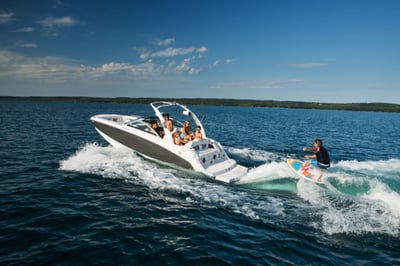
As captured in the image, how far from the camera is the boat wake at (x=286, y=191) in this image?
8.60 metres

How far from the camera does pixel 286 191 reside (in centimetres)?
1127

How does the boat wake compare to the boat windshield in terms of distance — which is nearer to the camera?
the boat wake

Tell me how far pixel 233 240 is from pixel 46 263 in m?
4.55

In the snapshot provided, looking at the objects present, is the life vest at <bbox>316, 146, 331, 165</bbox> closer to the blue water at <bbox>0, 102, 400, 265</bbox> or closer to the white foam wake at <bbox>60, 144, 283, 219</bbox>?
the blue water at <bbox>0, 102, 400, 265</bbox>

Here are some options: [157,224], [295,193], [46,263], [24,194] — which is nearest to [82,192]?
[24,194]

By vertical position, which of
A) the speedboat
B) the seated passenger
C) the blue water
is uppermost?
the seated passenger

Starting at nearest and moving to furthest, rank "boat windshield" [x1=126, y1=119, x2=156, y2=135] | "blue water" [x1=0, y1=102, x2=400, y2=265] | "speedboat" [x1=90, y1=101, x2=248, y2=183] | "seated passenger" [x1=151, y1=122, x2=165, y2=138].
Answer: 1. "blue water" [x1=0, y1=102, x2=400, y2=265]
2. "speedboat" [x1=90, y1=101, x2=248, y2=183]
3. "boat windshield" [x1=126, y1=119, x2=156, y2=135]
4. "seated passenger" [x1=151, y1=122, x2=165, y2=138]

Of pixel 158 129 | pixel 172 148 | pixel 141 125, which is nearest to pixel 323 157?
pixel 172 148

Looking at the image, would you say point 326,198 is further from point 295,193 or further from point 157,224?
point 157,224

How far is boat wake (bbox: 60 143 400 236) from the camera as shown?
339 inches

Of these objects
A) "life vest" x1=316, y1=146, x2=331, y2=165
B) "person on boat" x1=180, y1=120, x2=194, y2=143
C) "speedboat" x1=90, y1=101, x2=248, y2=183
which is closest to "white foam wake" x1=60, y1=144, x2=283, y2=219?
"speedboat" x1=90, y1=101, x2=248, y2=183

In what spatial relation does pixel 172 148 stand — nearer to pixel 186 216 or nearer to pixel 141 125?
pixel 141 125

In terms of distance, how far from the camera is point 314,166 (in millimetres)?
11758

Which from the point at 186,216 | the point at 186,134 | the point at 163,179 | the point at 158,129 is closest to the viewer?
the point at 186,216
